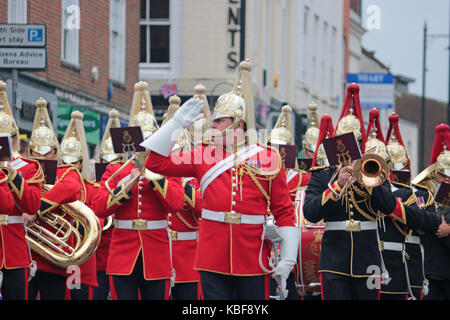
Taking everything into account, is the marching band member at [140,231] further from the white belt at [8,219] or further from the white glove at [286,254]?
the white glove at [286,254]

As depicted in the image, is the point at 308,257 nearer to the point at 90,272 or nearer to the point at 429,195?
the point at 429,195

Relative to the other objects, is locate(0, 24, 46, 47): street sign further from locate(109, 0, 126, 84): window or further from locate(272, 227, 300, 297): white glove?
locate(109, 0, 126, 84): window

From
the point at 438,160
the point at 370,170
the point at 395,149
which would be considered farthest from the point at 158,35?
the point at 370,170

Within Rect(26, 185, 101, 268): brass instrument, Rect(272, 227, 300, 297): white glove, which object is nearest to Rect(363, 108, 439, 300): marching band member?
Rect(272, 227, 300, 297): white glove

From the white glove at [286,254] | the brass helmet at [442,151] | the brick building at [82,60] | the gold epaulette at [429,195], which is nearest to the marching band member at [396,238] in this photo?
the gold epaulette at [429,195]

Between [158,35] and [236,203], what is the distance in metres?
17.5

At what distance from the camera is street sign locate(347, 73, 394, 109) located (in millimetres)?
26062

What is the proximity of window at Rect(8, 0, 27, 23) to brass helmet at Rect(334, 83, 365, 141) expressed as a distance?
32.1 ft

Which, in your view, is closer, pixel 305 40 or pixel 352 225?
pixel 352 225

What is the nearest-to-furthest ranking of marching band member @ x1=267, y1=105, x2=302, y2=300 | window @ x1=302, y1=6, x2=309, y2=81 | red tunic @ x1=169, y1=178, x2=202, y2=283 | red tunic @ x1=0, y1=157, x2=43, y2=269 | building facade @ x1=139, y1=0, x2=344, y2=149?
red tunic @ x1=0, y1=157, x2=43, y2=269
red tunic @ x1=169, y1=178, x2=202, y2=283
marching band member @ x1=267, y1=105, x2=302, y2=300
building facade @ x1=139, y1=0, x2=344, y2=149
window @ x1=302, y1=6, x2=309, y2=81

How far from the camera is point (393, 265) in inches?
420

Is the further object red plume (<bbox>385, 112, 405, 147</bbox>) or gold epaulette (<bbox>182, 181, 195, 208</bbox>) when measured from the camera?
red plume (<bbox>385, 112, 405, 147</bbox>)

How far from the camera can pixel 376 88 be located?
87.0ft
